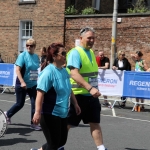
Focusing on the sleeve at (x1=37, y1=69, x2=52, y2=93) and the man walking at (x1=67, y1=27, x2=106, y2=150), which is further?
the man walking at (x1=67, y1=27, x2=106, y2=150)

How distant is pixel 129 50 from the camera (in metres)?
18.6

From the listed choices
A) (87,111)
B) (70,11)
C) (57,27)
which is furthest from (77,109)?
(70,11)

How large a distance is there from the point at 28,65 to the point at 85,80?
2.28 m

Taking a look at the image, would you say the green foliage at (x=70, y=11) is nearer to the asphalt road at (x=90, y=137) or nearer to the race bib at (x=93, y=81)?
→ the asphalt road at (x=90, y=137)

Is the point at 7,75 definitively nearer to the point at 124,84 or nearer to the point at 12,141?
the point at 124,84

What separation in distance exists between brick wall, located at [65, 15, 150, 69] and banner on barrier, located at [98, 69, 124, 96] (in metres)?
5.98

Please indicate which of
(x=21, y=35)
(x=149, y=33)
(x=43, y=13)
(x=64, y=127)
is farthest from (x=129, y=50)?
(x=64, y=127)

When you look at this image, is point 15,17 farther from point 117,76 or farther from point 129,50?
point 117,76

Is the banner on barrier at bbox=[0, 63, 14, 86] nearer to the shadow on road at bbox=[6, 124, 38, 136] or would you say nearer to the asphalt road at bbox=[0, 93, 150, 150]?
the asphalt road at bbox=[0, 93, 150, 150]

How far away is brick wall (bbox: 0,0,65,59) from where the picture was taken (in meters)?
20.8

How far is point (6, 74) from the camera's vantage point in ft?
50.1

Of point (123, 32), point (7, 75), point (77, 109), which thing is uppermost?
point (123, 32)

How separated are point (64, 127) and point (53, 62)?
824mm

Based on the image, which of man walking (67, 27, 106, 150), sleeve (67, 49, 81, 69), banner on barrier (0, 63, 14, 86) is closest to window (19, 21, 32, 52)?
banner on barrier (0, 63, 14, 86)
